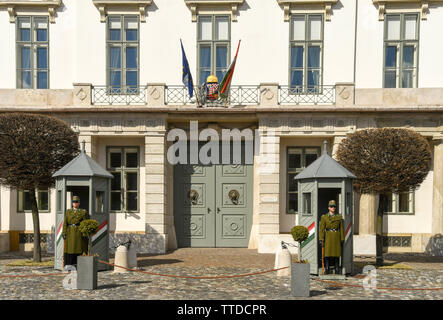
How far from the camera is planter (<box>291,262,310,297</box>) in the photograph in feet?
24.2

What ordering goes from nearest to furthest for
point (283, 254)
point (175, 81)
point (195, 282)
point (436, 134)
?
point (195, 282) → point (283, 254) → point (436, 134) → point (175, 81)

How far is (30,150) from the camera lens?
34.5ft

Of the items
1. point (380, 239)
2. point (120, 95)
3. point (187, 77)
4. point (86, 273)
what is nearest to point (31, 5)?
point (120, 95)

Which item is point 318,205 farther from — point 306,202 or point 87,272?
point 87,272

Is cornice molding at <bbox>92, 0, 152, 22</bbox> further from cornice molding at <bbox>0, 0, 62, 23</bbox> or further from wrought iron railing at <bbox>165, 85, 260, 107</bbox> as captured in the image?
wrought iron railing at <bbox>165, 85, 260, 107</bbox>

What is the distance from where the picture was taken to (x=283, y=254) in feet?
32.3

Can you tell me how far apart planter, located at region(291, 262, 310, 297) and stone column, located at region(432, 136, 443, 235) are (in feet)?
27.4

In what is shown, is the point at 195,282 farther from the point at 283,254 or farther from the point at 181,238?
the point at 181,238

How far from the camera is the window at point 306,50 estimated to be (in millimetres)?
14328

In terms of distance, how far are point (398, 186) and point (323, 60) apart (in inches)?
225

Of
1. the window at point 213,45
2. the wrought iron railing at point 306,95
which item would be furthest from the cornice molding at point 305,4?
the wrought iron railing at point 306,95

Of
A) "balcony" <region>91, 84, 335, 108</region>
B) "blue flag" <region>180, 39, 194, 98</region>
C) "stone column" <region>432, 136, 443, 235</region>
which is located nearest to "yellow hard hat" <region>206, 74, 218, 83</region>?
"balcony" <region>91, 84, 335, 108</region>

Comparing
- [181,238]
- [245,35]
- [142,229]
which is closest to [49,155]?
[142,229]

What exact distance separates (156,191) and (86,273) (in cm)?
611
